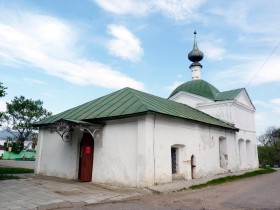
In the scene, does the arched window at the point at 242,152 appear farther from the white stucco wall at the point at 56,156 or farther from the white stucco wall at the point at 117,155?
the white stucco wall at the point at 56,156

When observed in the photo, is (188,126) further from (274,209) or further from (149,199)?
(274,209)

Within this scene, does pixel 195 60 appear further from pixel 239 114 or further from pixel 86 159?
pixel 86 159

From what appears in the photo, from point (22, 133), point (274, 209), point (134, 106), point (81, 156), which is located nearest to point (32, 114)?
point (22, 133)

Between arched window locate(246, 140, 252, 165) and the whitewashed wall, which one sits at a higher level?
the whitewashed wall

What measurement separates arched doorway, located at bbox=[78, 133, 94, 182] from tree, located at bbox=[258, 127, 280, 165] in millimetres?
39741

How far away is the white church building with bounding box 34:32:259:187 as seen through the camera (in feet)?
32.8

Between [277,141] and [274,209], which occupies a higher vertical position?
[277,141]

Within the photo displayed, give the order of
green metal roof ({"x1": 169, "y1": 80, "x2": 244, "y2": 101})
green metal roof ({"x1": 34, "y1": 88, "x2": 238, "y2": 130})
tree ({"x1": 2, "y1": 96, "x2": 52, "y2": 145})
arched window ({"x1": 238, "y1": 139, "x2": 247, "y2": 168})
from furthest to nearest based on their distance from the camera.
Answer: tree ({"x1": 2, "y1": 96, "x2": 52, "y2": 145}), green metal roof ({"x1": 169, "y1": 80, "x2": 244, "y2": 101}), arched window ({"x1": 238, "y1": 139, "x2": 247, "y2": 168}), green metal roof ({"x1": 34, "y1": 88, "x2": 238, "y2": 130})

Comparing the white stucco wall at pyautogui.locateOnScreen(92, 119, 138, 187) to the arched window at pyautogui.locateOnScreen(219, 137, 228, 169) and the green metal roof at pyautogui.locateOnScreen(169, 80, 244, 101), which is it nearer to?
the arched window at pyautogui.locateOnScreen(219, 137, 228, 169)

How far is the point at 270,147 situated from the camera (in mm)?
43719

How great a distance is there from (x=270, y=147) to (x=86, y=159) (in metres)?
41.1

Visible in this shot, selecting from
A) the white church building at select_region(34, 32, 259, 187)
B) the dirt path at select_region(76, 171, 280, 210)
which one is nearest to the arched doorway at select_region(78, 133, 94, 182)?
the white church building at select_region(34, 32, 259, 187)

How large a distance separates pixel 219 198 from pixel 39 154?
34.7ft

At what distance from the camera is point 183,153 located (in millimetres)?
11945
